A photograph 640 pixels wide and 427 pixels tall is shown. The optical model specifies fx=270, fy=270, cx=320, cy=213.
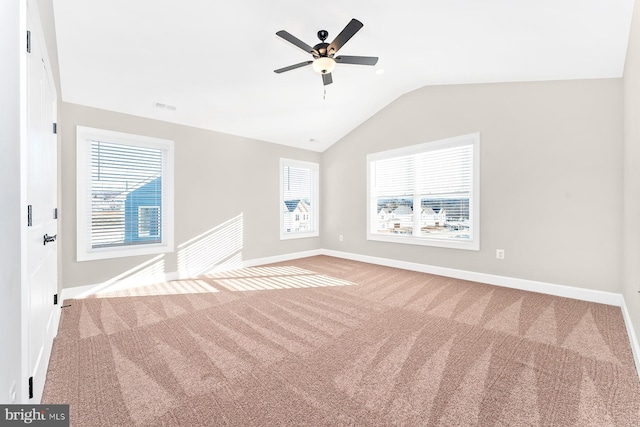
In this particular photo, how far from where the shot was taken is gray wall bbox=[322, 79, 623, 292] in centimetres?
319

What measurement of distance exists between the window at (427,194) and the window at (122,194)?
3813mm

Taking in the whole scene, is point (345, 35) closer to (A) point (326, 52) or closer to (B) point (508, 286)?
(A) point (326, 52)

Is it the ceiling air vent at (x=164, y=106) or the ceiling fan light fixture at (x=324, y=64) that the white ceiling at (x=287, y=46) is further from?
the ceiling fan light fixture at (x=324, y=64)

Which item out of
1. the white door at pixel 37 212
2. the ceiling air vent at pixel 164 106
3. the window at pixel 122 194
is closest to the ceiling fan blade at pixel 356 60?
the white door at pixel 37 212

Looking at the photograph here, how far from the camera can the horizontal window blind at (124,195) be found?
3.76 metres

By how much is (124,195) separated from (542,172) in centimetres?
587

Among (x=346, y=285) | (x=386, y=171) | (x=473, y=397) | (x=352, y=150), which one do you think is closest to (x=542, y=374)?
(x=473, y=397)

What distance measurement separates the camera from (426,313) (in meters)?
2.99

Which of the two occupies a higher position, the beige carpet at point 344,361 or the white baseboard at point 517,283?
the white baseboard at point 517,283

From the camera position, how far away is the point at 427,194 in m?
4.81

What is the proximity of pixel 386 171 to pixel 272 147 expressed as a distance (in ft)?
7.94

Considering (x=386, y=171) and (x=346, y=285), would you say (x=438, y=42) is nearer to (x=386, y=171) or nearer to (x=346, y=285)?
(x=386, y=171)

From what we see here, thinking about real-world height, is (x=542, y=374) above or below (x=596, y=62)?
below

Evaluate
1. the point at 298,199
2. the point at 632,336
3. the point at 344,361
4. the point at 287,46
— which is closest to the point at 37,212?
the point at 344,361
